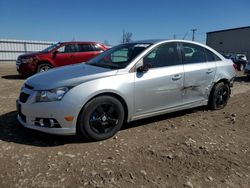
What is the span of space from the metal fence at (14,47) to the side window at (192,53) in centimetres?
1930

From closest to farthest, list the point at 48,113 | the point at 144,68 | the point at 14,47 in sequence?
the point at 48,113 → the point at 144,68 → the point at 14,47

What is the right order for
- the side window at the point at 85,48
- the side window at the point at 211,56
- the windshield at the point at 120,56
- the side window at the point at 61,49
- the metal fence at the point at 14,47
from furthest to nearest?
the metal fence at the point at 14,47 < the side window at the point at 85,48 < the side window at the point at 61,49 < the side window at the point at 211,56 < the windshield at the point at 120,56

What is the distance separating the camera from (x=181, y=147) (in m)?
3.72

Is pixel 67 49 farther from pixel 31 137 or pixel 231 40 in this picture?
pixel 231 40

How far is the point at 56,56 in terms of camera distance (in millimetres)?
10969

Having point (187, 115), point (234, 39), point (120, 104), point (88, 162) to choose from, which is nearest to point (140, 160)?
point (88, 162)

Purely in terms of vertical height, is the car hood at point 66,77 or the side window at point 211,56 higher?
the side window at point 211,56

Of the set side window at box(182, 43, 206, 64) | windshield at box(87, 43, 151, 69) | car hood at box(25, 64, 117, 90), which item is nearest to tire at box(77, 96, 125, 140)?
car hood at box(25, 64, 117, 90)

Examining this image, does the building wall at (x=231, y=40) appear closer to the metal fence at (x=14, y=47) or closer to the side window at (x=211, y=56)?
the metal fence at (x=14, y=47)

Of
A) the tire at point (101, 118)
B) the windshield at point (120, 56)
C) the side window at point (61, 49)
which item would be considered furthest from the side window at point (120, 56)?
the side window at point (61, 49)

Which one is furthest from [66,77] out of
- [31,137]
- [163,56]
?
[163,56]

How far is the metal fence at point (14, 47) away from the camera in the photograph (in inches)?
814

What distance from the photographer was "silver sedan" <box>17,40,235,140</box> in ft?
11.9

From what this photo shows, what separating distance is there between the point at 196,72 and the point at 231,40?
40524 millimetres
